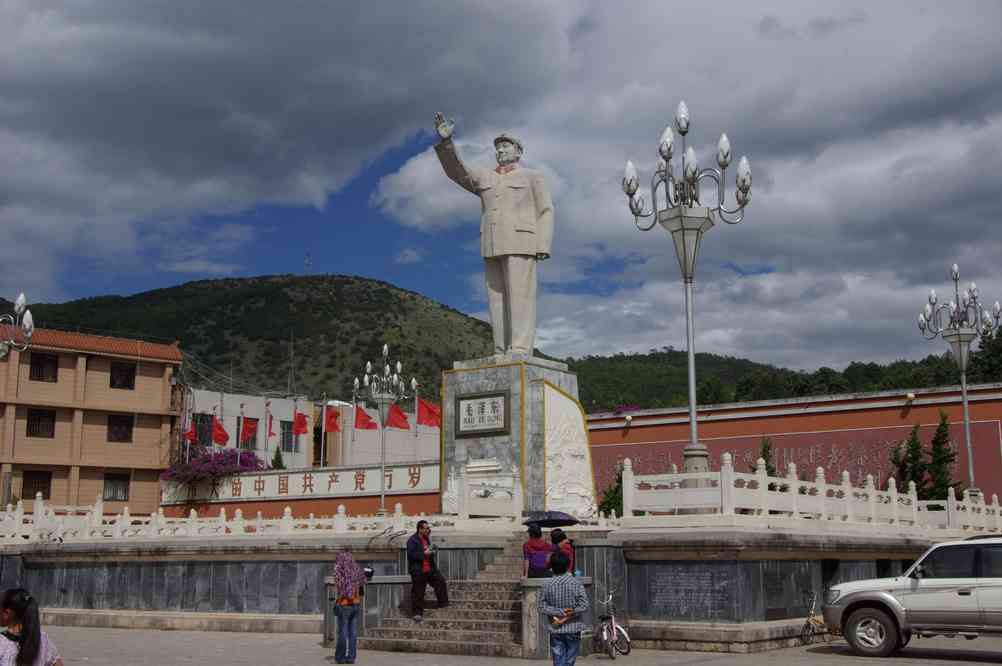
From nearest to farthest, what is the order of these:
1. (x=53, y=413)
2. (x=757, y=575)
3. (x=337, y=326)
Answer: (x=757, y=575)
(x=53, y=413)
(x=337, y=326)

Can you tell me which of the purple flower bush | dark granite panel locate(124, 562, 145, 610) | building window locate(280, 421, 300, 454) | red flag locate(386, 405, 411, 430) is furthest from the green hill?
dark granite panel locate(124, 562, 145, 610)

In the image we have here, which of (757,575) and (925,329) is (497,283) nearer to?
(757,575)

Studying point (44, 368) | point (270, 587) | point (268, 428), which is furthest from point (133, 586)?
point (268, 428)

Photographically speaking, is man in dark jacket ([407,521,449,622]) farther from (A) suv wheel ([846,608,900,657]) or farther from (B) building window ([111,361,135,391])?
(B) building window ([111,361,135,391])

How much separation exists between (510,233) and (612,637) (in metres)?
8.99

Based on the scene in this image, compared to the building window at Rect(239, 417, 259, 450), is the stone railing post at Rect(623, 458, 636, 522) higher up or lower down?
lower down

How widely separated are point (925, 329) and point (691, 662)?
1446 centimetres

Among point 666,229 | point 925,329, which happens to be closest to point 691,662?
point 666,229

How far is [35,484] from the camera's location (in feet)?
127

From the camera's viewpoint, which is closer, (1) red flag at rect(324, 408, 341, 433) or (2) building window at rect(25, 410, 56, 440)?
(2) building window at rect(25, 410, 56, 440)

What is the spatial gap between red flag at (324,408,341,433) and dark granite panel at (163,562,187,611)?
73.0 ft

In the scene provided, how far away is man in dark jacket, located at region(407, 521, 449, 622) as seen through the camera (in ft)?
44.4

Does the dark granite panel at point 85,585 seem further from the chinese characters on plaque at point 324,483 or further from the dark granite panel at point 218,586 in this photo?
the chinese characters on plaque at point 324,483

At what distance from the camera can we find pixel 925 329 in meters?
23.4
